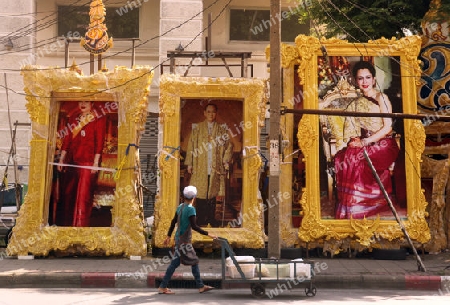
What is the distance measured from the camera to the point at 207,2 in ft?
72.9

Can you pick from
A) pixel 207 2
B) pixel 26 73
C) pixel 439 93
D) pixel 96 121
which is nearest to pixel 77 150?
pixel 96 121

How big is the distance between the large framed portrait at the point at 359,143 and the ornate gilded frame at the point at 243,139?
960 mm

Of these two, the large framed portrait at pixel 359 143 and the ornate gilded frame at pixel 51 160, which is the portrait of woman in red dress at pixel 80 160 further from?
the large framed portrait at pixel 359 143

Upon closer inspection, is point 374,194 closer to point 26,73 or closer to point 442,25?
point 442,25

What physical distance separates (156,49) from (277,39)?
10.3 meters

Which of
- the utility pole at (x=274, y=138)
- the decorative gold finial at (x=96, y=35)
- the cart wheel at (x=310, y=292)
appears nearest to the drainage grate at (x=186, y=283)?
the utility pole at (x=274, y=138)

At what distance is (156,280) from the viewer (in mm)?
11258

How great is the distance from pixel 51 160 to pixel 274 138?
16.0 feet

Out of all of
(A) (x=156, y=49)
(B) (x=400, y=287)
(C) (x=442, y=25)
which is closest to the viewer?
(B) (x=400, y=287)

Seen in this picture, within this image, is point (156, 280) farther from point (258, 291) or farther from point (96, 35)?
point (96, 35)

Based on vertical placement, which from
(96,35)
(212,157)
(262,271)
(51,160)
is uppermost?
(96,35)

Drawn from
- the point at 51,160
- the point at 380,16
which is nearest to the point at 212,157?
the point at 51,160

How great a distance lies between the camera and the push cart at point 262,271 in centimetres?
976

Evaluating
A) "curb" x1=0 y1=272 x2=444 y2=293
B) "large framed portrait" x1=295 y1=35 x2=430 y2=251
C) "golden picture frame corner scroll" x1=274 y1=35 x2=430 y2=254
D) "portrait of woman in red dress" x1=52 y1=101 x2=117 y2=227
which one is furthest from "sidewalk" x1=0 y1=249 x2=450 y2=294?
"portrait of woman in red dress" x1=52 y1=101 x2=117 y2=227
